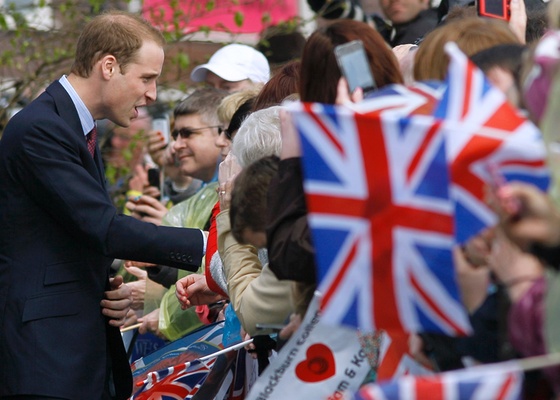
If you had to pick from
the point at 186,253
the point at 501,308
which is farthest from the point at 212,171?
the point at 501,308

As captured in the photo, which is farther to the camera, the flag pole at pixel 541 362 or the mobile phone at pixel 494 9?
the mobile phone at pixel 494 9

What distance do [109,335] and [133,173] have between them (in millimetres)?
3712

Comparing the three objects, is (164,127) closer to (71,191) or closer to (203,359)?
(71,191)

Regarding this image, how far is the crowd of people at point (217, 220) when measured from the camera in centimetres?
227

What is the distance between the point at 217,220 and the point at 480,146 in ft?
5.67

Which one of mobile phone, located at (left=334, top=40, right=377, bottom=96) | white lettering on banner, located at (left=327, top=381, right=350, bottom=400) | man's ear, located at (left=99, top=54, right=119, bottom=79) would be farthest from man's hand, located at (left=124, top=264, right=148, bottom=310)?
mobile phone, located at (left=334, top=40, right=377, bottom=96)

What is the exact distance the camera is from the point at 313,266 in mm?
2918

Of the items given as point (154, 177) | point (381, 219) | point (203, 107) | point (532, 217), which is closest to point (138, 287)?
point (203, 107)

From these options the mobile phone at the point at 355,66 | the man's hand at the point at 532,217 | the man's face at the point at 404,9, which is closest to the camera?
the man's hand at the point at 532,217

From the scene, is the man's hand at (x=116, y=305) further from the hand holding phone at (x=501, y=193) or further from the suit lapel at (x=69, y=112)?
the hand holding phone at (x=501, y=193)

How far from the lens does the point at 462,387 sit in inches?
81.2

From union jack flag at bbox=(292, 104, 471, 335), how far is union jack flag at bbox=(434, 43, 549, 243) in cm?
4

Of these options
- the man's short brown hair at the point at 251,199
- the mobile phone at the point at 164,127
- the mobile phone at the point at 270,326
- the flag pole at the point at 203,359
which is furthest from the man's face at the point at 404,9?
the mobile phone at the point at 270,326

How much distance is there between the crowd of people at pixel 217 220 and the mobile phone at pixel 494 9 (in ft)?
0.20
